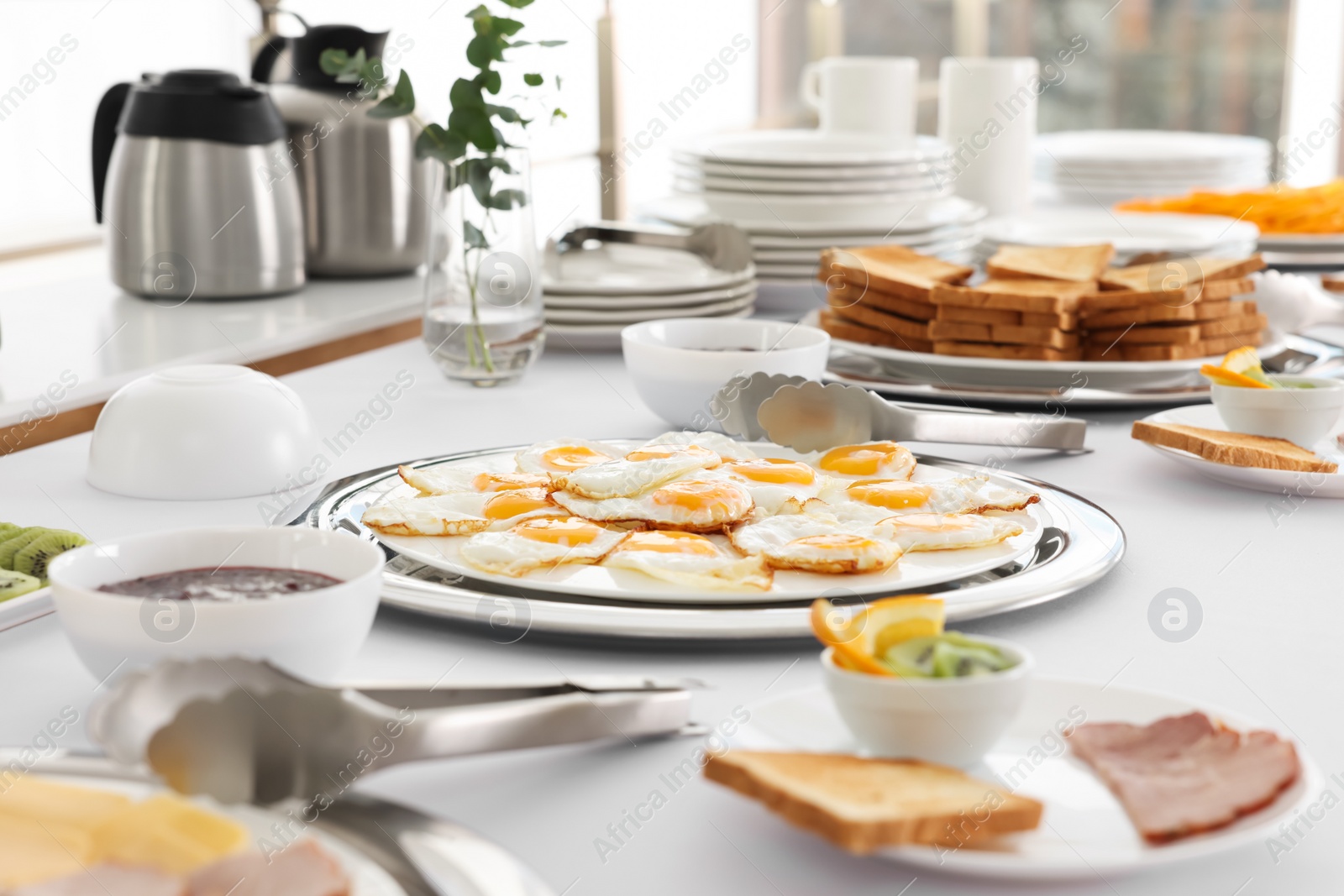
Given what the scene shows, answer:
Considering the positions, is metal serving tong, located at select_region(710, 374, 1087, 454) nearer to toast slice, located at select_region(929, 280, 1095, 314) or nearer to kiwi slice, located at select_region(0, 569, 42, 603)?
toast slice, located at select_region(929, 280, 1095, 314)

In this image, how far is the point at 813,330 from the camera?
1.34 meters

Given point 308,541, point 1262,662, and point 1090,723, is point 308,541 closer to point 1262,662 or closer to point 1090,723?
point 1090,723

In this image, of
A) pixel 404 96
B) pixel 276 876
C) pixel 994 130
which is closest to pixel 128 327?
pixel 404 96

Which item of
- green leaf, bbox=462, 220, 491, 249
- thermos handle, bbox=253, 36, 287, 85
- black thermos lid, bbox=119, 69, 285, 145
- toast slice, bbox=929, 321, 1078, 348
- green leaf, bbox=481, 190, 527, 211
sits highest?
thermos handle, bbox=253, 36, 287, 85

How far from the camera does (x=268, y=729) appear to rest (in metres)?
0.55

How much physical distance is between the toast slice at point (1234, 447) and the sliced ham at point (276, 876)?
2.82 feet

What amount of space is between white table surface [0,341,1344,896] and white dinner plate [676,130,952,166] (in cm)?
72

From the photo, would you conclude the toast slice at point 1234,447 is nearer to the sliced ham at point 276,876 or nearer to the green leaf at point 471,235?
the green leaf at point 471,235

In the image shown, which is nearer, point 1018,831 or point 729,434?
point 1018,831

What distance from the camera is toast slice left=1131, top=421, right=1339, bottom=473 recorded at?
1111 mm

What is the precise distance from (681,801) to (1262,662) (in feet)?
1.21

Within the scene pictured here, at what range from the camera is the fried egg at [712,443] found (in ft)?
3.62

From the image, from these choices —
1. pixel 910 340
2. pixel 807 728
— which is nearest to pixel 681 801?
pixel 807 728

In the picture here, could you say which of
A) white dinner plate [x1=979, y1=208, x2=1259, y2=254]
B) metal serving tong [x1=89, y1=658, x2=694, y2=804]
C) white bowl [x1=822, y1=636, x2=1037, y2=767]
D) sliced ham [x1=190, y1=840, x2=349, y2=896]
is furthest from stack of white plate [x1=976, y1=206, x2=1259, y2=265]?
sliced ham [x1=190, y1=840, x2=349, y2=896]
